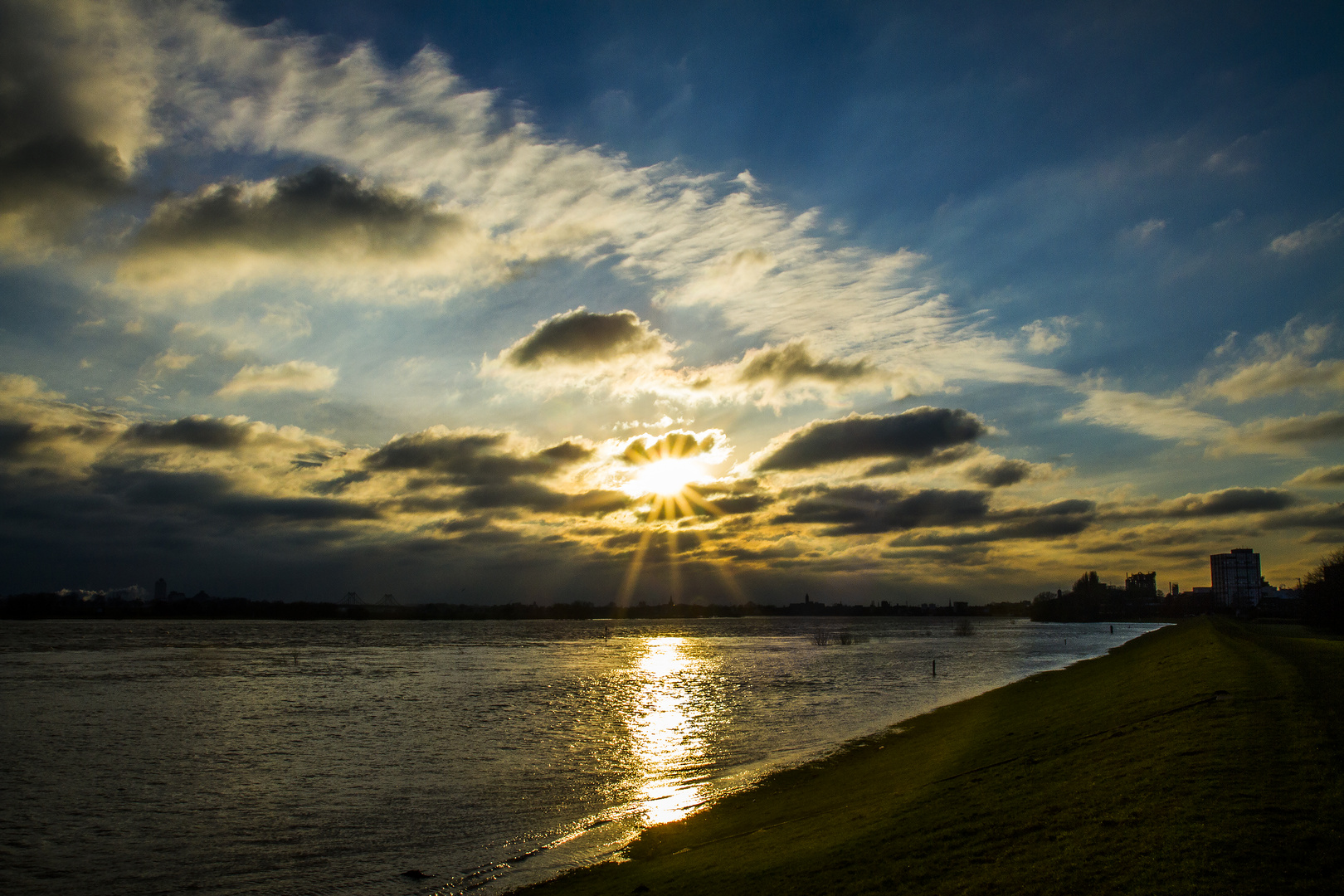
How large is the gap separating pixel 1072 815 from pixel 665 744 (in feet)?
96.1

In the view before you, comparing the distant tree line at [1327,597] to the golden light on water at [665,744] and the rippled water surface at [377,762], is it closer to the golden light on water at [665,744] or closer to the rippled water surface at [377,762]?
the rippled water surface at [377,762]

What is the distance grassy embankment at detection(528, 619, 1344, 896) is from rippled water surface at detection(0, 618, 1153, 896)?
15.1 feet

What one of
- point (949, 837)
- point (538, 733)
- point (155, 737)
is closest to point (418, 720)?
point (538, 733)

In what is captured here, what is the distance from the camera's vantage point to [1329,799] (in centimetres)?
1311

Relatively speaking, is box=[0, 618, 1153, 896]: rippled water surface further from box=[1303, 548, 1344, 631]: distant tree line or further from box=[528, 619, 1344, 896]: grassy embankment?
box=[1303, 548, 1344, 631]: distant tree line

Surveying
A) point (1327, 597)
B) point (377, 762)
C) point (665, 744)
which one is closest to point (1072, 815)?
point (665, 744)

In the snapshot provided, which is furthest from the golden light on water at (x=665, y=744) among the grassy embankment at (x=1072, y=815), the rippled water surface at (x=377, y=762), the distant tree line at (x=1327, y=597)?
the distant tree line at (x=1327, y=597)

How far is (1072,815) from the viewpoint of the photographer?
14805mm

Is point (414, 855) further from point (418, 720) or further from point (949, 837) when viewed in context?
point (418, 720)

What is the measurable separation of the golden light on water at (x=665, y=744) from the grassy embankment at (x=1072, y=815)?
254cm

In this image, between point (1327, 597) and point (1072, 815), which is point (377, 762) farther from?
point (1327, 597)

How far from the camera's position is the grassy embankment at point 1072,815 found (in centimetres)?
1165

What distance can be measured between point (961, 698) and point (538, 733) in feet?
99.1

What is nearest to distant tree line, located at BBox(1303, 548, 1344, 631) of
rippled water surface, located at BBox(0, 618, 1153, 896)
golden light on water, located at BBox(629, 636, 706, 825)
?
rippled water surface, located at BBox(0, 618, 1153, 896)
